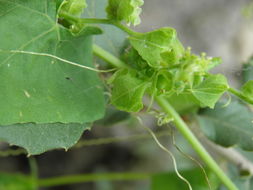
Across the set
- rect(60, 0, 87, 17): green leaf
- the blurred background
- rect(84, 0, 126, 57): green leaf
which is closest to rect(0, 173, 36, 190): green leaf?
the blurred background

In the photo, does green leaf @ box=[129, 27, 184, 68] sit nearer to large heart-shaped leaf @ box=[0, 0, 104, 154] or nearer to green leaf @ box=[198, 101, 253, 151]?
large heart-shaped leaf @ box=[0, 0, 104, 154]

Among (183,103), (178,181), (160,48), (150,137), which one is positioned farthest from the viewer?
(150,137)

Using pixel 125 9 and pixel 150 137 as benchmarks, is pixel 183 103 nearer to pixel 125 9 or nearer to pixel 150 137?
pixel 125 9

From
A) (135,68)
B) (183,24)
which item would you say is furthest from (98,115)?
Answer: (183,24)

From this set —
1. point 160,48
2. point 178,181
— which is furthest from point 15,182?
point 160,48

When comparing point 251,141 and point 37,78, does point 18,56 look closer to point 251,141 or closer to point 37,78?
point 37,78

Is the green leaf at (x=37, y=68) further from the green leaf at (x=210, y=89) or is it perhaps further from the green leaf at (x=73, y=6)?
the green leaf at (x=210, y=89)
